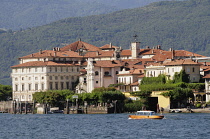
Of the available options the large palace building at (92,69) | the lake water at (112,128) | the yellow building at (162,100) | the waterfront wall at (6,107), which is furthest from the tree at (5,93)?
the lake water at (112,128)

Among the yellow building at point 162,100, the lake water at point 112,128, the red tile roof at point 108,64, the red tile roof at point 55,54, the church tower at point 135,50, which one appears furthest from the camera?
the church tower at point 135,50

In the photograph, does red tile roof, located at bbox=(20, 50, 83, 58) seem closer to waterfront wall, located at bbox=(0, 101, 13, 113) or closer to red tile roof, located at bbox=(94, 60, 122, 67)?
red tile roof, located at bbox=(94, 60, 122, 67)

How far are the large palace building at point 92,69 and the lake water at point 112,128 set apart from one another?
32.5 meters

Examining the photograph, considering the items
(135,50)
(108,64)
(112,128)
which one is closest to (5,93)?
(135,50)

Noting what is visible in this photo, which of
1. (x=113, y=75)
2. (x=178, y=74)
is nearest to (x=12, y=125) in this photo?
(x=178, y=74)

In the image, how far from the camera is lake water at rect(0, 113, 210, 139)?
283 ft

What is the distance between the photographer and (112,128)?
96.8 m

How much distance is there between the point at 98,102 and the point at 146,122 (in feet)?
112

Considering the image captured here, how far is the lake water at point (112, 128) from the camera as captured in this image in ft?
283

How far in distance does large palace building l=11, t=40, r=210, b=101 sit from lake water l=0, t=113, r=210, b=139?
32504 millimetres

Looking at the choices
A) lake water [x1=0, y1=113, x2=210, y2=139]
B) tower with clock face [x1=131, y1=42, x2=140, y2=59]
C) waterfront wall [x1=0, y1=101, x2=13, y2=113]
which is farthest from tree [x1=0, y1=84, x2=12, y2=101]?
lake water [x1=0, y1=113, x2=210, y2=139]

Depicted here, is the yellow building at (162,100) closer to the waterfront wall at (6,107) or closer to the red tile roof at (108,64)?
the red tile roof at (108,64)

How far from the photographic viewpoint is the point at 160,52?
17538cm

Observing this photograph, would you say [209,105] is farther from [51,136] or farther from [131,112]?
[51,136]
